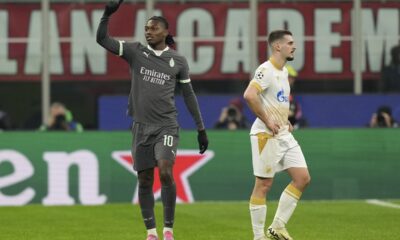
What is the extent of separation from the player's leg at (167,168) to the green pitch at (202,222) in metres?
1.30

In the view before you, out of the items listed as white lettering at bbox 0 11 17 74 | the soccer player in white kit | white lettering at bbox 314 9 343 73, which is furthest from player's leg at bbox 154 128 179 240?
white lettering at bbox 314 9 343 73

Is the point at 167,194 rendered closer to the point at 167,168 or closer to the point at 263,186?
the point at 167,168

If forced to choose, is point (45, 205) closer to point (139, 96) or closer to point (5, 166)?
point (5, 166)

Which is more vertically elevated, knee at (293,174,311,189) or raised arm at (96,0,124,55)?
raised arm at (96,0,124,55)

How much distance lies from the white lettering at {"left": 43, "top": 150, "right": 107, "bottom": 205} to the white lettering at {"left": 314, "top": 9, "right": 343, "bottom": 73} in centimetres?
517

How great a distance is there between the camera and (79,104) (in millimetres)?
22312

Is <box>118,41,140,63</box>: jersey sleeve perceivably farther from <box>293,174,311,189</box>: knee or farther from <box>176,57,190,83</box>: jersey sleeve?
<box>293,174,311,189</box>: knee

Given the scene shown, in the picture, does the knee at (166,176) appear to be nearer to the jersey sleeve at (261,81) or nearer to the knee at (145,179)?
the knee at (145,179)

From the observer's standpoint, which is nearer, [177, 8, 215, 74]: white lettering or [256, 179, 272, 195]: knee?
[256, 179, 272, 195]: knee

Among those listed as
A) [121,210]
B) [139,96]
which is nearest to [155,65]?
[139,96]

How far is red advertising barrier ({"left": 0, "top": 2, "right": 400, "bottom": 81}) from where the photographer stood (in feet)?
73.8

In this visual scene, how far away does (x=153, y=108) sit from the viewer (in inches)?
472

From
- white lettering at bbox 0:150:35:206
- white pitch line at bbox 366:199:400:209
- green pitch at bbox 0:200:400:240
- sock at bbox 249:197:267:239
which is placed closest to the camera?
sock at bbox 249:197:267:239

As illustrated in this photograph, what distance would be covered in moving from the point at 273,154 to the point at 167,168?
1.01 m
